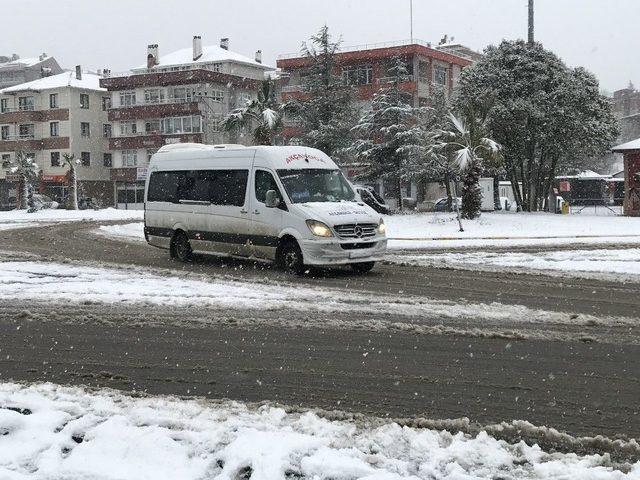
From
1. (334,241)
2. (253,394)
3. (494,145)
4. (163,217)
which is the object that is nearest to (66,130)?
(494,145)

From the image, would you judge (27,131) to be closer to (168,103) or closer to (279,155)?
(168,103)

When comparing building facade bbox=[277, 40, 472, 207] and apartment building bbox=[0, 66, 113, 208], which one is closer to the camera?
building facade bbox=[277, 40, 472, 207]

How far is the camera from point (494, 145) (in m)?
29.0

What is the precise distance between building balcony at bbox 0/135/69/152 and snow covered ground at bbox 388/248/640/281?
67.4 metres

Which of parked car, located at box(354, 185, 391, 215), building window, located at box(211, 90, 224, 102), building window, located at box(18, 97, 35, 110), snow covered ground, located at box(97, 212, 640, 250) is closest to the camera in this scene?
snow covered ground, located at box(97, 212, 640, 250)

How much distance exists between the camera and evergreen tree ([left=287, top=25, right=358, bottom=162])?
3984cm

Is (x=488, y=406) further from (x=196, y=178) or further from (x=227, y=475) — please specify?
(x=196, y=178)

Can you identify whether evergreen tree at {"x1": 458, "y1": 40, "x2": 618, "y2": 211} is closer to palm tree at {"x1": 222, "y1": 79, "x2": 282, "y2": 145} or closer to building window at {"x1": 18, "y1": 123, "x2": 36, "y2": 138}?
palm tree at {"x1": 222, "y1": 79, "x2": 282, "y2": 145}

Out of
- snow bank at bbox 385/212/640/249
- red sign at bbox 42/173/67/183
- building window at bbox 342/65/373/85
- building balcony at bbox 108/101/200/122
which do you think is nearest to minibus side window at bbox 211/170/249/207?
snow bank at bbox 385/212/640/249

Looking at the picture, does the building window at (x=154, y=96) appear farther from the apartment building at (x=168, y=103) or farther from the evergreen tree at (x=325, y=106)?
the evergreen tree at (x=325, y=106)

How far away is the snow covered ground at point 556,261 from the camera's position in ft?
47.5

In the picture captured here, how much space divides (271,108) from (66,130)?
4567 cm

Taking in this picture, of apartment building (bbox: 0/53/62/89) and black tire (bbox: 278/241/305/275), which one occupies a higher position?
apartment building (bbox: 0/53/62/89)

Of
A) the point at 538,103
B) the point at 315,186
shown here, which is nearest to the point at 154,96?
the point at 538,103
